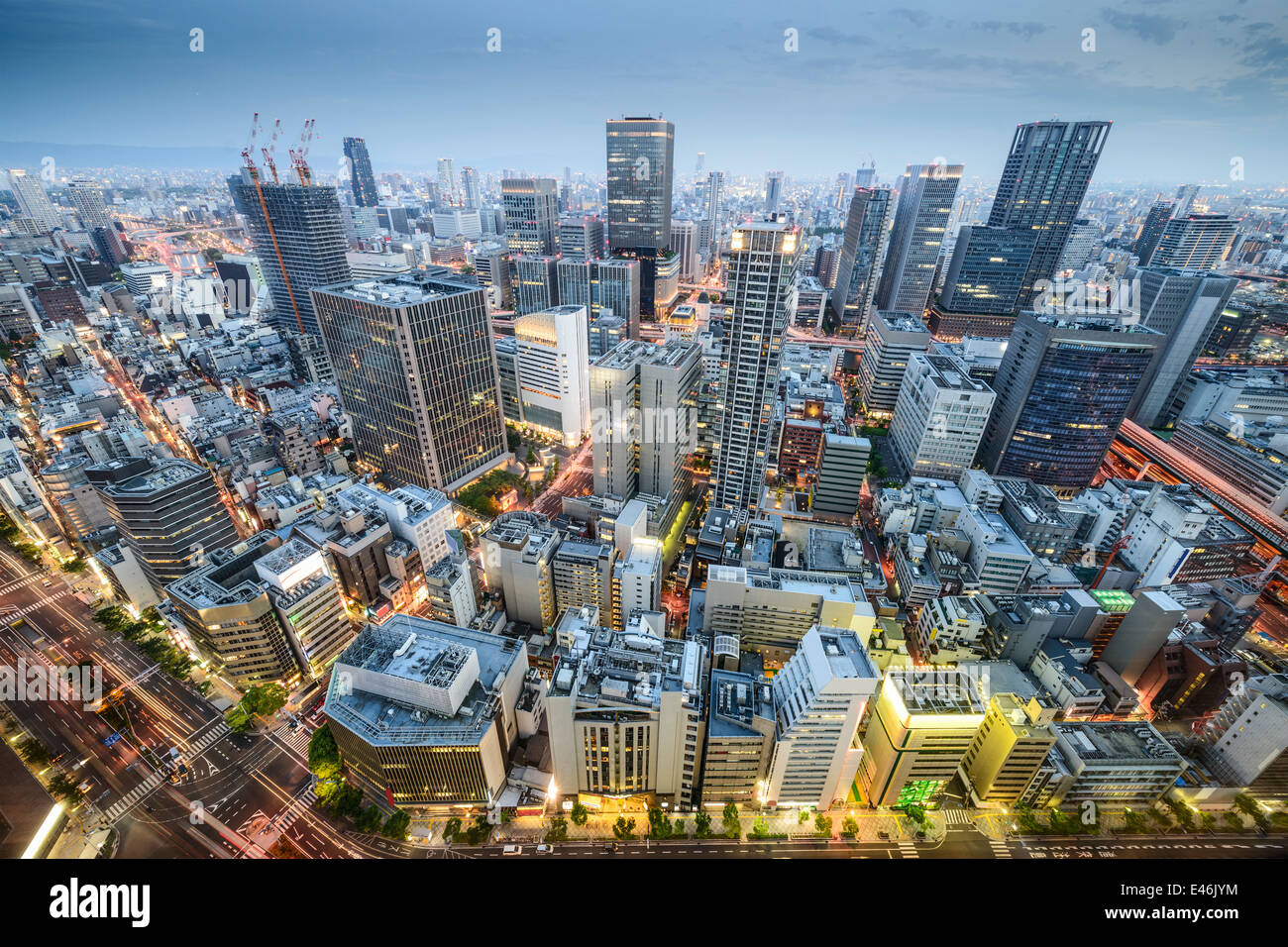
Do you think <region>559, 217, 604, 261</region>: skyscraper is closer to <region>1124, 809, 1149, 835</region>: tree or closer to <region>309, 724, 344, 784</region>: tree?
<region>309, 724, 344, 784</region>: tree

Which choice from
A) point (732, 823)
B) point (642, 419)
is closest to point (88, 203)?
point (642, 419)

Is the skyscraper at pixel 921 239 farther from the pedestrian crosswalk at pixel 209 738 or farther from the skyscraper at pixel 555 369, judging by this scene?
the pedestrian crosswalk at pixel 209 738

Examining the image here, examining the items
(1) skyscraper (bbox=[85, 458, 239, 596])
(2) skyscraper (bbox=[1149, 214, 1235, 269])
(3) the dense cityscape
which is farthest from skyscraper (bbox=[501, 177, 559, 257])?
(2) skyscraper (bbox=[1149, 214, 1235, 269])

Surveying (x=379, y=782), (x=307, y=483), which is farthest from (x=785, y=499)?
(x=307, y=483)

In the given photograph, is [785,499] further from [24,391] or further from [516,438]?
[24,391]

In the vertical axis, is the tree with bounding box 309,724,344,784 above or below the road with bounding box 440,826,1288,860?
above

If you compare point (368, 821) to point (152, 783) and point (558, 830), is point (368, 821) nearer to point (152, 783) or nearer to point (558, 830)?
point (558, 830)

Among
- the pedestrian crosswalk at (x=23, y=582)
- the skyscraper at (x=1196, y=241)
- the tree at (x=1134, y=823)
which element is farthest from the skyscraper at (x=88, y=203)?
the skyscraper at (x=1196, y=241)
